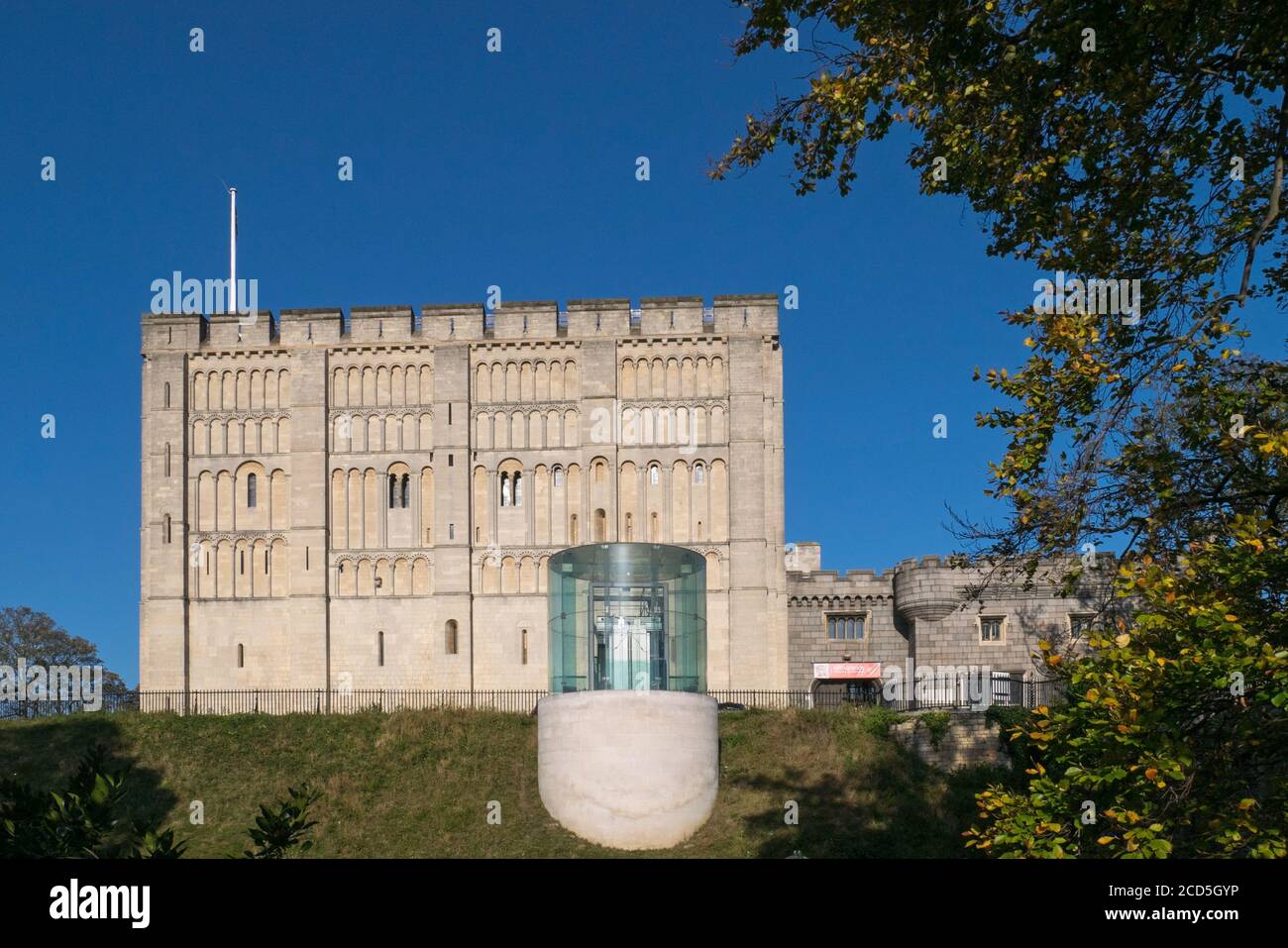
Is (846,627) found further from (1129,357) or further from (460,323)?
(1129,357)

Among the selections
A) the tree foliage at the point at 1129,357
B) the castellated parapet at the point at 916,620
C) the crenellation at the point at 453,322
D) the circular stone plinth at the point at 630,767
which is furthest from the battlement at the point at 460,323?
Result: the tree foliage at the point at 1129,357

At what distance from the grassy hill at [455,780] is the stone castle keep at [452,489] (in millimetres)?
9113

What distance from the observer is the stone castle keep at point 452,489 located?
46.4 m

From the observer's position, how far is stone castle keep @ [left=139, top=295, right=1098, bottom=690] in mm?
46438

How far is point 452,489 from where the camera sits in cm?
4725

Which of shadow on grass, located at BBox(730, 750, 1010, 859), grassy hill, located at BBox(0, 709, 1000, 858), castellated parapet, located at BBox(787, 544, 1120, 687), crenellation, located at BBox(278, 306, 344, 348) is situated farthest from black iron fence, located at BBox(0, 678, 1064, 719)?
crenellation, located at BBox(278, 306, 344, 348)

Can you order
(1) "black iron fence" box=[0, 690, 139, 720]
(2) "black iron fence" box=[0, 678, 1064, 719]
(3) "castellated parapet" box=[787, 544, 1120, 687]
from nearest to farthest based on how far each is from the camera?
(1) "black iron fence" box=[0, 690, 139, 720]
(2) "black iron fence" box=[0, 678, 1064, 719]
(3) "castellated parapet" box=[787, 544, 1120, 687]

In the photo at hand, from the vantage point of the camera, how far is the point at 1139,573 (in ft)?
25.5

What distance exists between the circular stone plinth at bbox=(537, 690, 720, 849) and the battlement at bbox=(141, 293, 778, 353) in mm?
22407

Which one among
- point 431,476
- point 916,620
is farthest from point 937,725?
point 431,476

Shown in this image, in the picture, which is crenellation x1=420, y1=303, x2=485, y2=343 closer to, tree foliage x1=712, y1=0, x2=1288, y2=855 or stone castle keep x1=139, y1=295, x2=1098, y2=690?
stone castle keep x1=139, y1=295, x2=1098, y2=690

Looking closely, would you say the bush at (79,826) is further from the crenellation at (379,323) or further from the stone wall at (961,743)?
the crenellation at (379,323)
